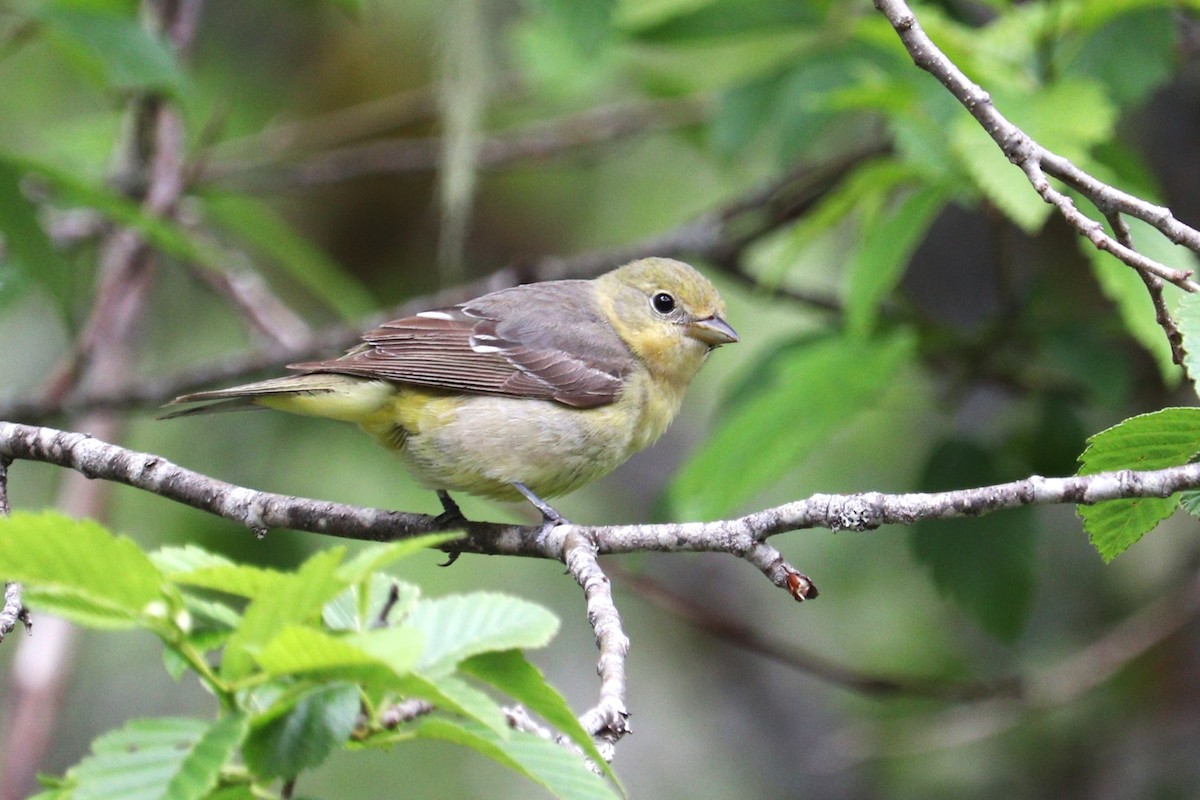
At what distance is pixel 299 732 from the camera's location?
1.67m

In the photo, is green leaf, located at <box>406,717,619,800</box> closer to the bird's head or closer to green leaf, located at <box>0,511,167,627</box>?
green leaf, located at <box>0,511,167,627</box>

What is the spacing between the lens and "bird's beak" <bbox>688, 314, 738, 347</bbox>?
4.80 meters

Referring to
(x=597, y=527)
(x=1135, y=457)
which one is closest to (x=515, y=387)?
(x=597, y=527)

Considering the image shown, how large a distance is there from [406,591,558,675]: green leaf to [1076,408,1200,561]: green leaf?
99cm

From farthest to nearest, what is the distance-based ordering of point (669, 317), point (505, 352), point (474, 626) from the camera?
1. point (669, 317)
2. point (505, 352)
3. point (474, 626)

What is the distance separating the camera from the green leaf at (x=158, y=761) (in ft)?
5.05

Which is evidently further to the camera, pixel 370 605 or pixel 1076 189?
pixel 1076 189

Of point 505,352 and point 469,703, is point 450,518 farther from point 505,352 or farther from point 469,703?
point 469,703

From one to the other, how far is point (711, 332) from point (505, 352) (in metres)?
0.86

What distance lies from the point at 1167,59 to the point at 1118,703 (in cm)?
313

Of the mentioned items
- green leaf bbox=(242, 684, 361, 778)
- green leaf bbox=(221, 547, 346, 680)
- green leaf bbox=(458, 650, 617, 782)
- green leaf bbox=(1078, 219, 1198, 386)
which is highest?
green leaf bbox=(1078, 219, 1198, 386)

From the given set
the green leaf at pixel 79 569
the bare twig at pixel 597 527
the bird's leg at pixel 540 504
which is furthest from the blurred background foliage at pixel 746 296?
the green leaf at pixel 79 569

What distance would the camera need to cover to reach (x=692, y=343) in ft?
15.9

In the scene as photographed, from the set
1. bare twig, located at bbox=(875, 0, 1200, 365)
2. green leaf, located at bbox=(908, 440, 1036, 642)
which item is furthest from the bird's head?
bare twig, located at bbox=(875, 0, 1200, 365)
